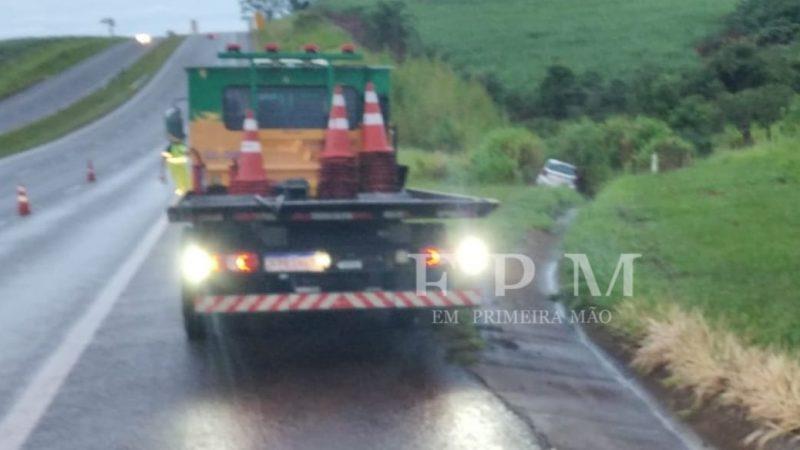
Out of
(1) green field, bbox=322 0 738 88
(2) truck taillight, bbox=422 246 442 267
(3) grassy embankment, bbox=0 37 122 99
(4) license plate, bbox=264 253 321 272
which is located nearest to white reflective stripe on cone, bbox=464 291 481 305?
(2) truck taillight, bbox=422 246 442 267

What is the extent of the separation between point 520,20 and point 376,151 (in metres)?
50.1

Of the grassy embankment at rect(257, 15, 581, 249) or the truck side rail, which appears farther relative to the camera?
the grassy embankment at rect(257, 15, 581, 249)

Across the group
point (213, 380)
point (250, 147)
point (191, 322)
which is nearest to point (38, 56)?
point (250, 147)

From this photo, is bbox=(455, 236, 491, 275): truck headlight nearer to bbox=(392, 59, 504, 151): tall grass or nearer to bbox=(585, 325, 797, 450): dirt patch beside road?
bbox=(585, 325, 797, 450): dirt patch beside road

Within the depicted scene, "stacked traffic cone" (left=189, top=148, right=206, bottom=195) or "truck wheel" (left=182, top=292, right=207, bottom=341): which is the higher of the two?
"stacked traffic cone" (left=189, top=148, right=206, bottom=195)

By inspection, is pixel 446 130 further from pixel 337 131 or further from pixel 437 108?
pixel 337 131

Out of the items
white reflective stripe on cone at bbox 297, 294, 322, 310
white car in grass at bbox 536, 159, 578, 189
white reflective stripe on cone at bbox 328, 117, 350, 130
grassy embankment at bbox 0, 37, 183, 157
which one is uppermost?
white reflective stripe on cone at bbox 328, 117, 350, 130

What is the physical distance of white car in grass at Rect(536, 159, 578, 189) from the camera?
99.4 ft

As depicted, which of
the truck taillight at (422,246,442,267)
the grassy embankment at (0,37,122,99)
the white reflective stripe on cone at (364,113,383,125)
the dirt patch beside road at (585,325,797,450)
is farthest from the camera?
the grassy embankment at (0,37,122,99)

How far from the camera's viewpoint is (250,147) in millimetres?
11984

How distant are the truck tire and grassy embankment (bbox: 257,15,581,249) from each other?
10411 millimetres

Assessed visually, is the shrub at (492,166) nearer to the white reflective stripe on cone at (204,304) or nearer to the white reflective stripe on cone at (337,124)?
the white reflective stripe on cone at (337,124)

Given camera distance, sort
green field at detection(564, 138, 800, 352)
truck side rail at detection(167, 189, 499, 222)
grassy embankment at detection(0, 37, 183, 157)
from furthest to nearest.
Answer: grassy embankment at detection(0, 37, 183, 157) → green field at detection(564, 138, 800, 352) → truck side rail at detection(167, 189, 499, 222)

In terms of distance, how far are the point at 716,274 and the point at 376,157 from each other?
11.9 ft
